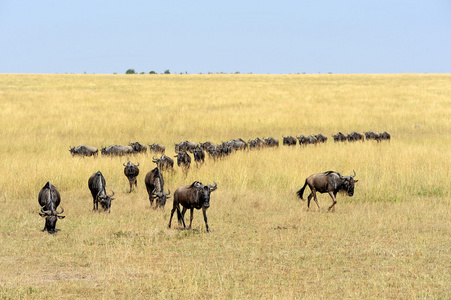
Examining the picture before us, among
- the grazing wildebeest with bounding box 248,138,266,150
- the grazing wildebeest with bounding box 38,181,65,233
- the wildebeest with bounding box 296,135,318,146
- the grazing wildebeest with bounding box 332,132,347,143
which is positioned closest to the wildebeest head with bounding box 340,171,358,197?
the grazing wildebeest with bounding box 38,181,65,233

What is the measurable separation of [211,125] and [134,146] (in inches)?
372

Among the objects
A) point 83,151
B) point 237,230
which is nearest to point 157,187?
point 237,230

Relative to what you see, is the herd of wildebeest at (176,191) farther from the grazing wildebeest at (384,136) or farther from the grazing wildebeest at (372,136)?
the grazing wildebeest at (384,136)

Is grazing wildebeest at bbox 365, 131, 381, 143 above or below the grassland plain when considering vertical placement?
above

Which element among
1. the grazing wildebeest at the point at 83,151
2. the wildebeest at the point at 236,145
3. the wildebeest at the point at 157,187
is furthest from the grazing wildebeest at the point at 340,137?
the wildebeest at the point at 157,187

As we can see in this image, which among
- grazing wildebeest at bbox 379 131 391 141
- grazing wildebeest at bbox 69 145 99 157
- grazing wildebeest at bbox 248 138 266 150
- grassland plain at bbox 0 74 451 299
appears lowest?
grassland plain at bbox 0 74 451 299

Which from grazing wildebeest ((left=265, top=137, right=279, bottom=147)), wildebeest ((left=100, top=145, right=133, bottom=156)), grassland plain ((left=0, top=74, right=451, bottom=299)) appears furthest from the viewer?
grazing wildebeest ((left=265, top=137, right=279, bottom=147))

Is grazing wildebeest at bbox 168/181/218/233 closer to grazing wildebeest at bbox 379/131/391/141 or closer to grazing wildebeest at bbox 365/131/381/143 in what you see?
grazing wildebeest at bbox 365/131/381/143

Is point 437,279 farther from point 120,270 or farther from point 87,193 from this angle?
point 87,193

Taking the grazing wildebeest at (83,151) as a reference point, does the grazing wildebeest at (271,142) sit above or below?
above

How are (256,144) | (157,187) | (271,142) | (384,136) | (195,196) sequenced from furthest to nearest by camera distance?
(384,136)
(271,142)
(256,144)
(157,187)
(195,196)

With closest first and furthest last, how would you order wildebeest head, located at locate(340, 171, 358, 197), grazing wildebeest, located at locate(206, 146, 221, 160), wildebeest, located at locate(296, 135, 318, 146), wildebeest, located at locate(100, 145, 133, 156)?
1. wildebeest head, located at locate(340, 171, 358, 197)
2. grazing wildebeest, located at locate(206, 146, 221, 160)
3. wildebeest, located at locate(100, 145, 133, 156)
4. wildebeest, located at locate(296, 135, 318, 146)

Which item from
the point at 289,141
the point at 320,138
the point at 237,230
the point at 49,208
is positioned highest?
the point at 320,138

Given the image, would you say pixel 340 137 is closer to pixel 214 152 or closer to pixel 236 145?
pixel 236 145
